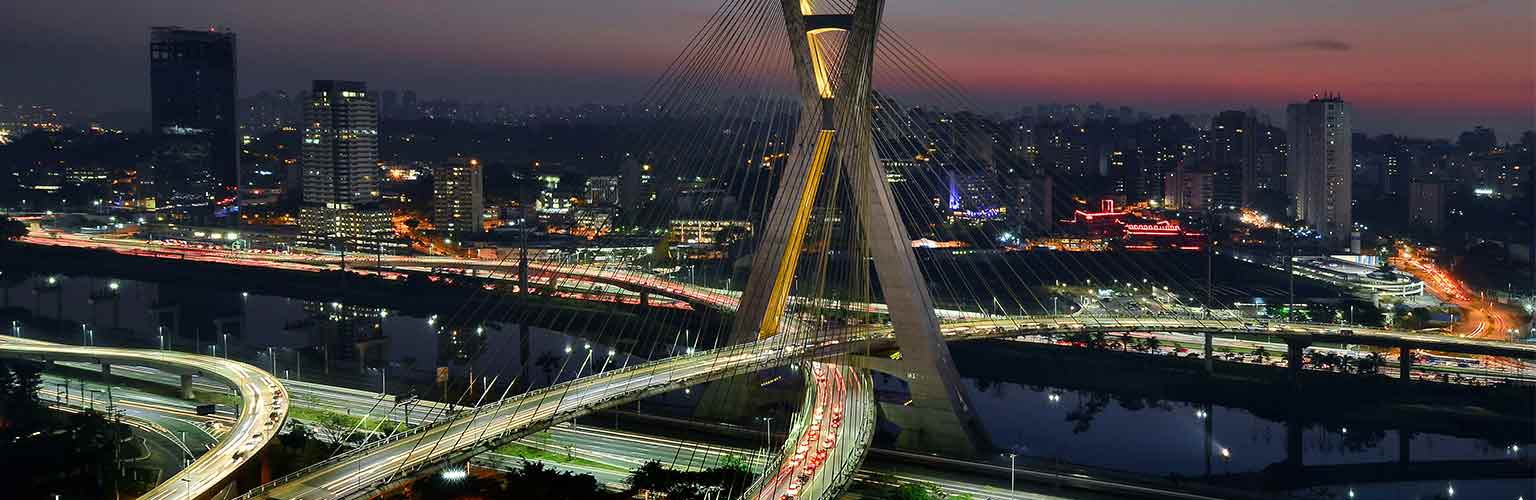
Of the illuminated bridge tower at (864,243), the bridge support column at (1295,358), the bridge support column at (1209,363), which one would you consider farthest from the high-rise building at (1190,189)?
the illuminated bridge tower at (864,243)

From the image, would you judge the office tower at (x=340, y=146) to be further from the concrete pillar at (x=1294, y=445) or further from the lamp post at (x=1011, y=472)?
the lamp post at (x=1011, y=472)

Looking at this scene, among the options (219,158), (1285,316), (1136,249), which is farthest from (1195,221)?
(219,158)

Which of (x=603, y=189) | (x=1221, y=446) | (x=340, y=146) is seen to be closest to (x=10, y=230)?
(x=340, y=146)

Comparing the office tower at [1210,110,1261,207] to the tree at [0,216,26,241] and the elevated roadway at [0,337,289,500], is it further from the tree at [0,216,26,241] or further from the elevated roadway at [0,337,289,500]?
the elevated roadway at [0,337,289,500]

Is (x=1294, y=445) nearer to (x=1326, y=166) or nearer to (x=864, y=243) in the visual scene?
(x=864, y=243)

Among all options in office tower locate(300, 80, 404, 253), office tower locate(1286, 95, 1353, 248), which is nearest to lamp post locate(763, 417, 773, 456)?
office tower locate(1286, 95, 1353, 248)

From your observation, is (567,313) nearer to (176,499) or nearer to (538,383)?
(538,383)

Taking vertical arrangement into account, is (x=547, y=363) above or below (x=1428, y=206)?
below
